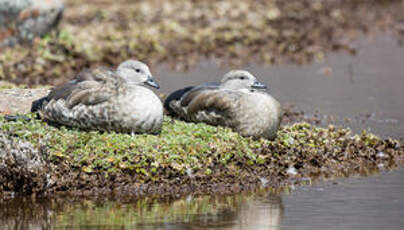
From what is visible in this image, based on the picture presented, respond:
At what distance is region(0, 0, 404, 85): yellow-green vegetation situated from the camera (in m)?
21.3

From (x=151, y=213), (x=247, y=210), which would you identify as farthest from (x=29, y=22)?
(x=247, y=210)

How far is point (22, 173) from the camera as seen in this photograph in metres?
10.3

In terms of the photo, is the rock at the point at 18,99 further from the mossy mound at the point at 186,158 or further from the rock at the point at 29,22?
the rock at the point at 29,22

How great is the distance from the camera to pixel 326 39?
25.5 m

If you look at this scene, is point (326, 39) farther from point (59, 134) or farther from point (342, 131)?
point (59, 134)

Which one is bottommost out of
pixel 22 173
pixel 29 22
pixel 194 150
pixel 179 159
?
pixel 22 173

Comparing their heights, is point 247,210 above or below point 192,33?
below

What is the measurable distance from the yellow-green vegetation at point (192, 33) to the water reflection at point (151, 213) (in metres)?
9.67

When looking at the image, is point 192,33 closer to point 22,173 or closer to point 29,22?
point 29,22

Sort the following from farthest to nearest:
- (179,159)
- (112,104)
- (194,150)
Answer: (112,104), (194,150), (179,159)

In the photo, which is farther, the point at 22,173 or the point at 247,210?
the point at 22,173

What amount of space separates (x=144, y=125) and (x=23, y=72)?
360 inches

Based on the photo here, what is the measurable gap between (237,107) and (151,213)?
309 centimetres

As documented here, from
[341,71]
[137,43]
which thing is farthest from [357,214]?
[137,43]
